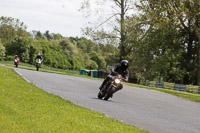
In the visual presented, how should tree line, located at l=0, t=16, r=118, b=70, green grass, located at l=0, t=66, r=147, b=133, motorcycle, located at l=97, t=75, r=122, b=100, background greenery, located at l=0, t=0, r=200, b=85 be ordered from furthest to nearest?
tree line, located at l=0, t=16, r=118, b=70, background greenery, located at l=0, t=0, r=200, b=85, motorcycle, located at l=97, t=75, r=122, b=100, green grass, located at l=0, t=66, r=147, b=133

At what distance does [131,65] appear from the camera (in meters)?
65.7

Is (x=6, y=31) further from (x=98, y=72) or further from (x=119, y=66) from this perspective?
(x=119, y=66)

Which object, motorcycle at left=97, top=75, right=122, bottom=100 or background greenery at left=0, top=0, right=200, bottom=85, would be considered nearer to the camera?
motorcycle at left=97, top=75, right=122, bottom=100

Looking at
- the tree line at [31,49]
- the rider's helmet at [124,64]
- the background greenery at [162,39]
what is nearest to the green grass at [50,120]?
the rider's helmet at [124,64]

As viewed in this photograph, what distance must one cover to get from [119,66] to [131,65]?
5149 centimetres

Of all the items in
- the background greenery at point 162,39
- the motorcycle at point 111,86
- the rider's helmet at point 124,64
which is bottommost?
the motorcycle at point 111,86

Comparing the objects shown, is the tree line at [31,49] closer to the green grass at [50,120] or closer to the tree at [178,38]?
the tree at [178,38]

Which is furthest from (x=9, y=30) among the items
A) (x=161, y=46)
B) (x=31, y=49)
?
(x=161, y=46)

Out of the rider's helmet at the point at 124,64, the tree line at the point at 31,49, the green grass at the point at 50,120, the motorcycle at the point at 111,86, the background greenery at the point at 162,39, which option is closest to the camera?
the green grass at the point at 50,120

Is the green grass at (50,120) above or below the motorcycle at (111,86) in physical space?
below

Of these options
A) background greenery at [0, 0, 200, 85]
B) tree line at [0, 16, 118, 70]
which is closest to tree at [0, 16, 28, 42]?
tree line at [0, 16, 118, 70]

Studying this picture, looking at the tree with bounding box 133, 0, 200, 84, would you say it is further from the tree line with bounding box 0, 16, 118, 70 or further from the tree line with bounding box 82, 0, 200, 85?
the tree line with bounding box 0, 16, 118, 70

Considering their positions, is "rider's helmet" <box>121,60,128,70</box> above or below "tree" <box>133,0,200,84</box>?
below

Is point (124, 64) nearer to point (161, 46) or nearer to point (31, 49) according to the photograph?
point (161, 46)
